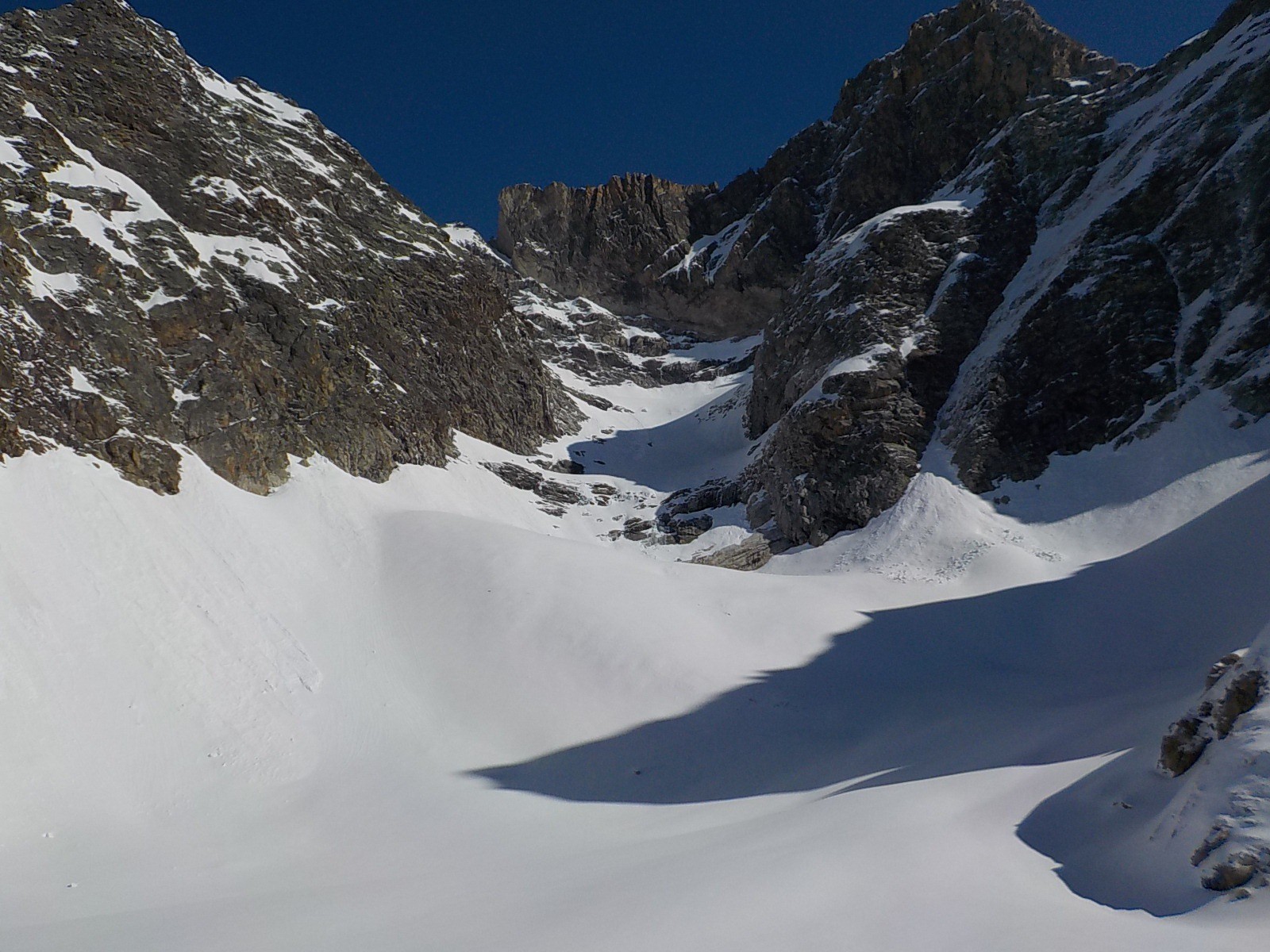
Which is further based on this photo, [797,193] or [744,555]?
[797,193]

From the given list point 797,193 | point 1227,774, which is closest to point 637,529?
point 1227,774

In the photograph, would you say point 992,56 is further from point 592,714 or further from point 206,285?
point 592,714

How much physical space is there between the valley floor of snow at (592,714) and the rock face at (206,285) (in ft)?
8.31

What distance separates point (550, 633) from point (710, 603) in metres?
4.97

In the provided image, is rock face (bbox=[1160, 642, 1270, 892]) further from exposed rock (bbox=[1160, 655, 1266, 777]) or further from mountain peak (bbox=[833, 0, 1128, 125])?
mountain peak (bbox=[833, 0, 1128, 125])

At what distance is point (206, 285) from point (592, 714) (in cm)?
2416

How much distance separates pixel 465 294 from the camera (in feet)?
156

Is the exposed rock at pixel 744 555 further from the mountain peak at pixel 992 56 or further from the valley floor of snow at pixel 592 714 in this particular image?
the mountain peak at pixel 992 56

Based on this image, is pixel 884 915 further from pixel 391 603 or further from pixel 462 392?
pixel 462 392

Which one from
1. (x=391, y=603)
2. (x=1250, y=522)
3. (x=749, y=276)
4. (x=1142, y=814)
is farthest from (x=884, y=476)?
(x=749, y=276)

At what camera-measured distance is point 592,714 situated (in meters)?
17.3

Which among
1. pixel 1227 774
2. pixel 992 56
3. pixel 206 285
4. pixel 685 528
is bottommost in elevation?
pixel 1227 774

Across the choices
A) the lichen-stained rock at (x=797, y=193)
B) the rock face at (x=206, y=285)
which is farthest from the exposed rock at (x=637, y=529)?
the lichen-stained rock at (x=797, y=193)

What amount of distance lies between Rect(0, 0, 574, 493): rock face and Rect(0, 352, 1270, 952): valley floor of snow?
253cm
